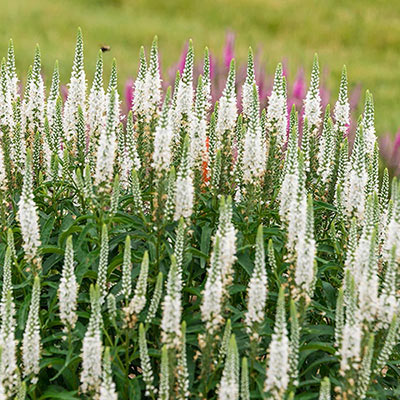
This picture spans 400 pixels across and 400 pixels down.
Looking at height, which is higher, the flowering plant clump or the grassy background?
the grassy background

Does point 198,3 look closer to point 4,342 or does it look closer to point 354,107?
point 354,107

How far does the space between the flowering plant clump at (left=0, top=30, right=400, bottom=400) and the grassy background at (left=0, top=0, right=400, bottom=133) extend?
35.1 feet

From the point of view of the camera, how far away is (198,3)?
2011cm

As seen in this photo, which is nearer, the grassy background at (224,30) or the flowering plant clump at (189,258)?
the flowering plant clump at (189,258)

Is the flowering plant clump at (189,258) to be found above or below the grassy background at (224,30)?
below

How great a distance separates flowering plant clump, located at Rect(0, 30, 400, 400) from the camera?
12.0 ft

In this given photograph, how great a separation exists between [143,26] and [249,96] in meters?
13.9

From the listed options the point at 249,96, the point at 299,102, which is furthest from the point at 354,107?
the point at 249,96

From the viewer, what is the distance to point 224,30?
1888 centimetres

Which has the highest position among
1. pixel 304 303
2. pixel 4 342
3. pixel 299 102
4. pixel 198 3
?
pixel 198 3

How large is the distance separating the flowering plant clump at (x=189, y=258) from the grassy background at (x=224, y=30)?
10.7 metres

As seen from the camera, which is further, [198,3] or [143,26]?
[198,3]

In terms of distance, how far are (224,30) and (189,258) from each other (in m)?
15.3

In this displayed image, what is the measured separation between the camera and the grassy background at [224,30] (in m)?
16.6
